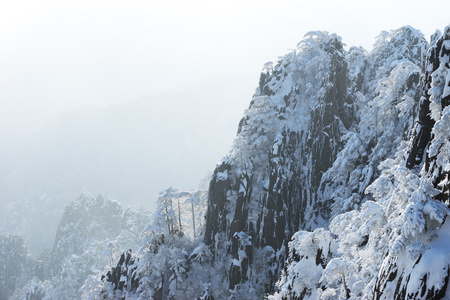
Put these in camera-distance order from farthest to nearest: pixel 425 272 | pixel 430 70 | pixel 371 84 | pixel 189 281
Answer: pixel 371 84 < pixel 189 281 < pixel 430 70 < pixel 425 272

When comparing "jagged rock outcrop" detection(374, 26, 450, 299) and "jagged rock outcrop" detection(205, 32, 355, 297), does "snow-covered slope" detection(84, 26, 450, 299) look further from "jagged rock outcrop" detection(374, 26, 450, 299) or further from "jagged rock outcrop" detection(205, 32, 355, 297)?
"jagged rock outcrop" detection(374, 26, 450, 299)

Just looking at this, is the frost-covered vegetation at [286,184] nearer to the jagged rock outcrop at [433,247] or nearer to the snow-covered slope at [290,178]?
the snow-covered slope at [290,178]

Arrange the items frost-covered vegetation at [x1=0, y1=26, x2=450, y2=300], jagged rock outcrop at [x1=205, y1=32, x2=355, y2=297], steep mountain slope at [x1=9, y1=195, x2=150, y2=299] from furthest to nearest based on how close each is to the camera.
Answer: steep mountain slope at [x1=9, y1=195, x2=150, y2=299] → jagged rock outcrop at [x1=205, y1=32, x2=355, y2=297] → frost-covered vegetation at [x1=0, y1=26, x2=450, y2=300]

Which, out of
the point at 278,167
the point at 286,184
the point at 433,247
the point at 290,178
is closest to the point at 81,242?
the point at 278,167

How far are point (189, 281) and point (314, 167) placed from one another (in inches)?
1041

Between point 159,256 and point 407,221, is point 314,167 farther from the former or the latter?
point 407,221

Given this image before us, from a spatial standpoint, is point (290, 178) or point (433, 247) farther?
point (290, 178)

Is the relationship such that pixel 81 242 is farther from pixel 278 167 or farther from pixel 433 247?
pixel 433 247

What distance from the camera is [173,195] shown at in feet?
204

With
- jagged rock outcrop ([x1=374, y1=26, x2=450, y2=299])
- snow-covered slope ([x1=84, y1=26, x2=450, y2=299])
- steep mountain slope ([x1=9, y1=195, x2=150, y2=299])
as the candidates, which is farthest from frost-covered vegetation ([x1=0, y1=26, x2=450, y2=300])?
steep mountain slope ([x1=9, y1=195, x2=150, y2=299])

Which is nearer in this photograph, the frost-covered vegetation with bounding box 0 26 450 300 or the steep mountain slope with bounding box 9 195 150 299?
the frost-covered vegetation with bounding box 0 26 450 300

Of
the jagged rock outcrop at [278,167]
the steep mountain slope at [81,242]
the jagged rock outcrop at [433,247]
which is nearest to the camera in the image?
the jagged rock outcrop at [433,247]

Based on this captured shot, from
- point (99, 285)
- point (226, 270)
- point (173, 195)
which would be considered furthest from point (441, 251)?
point (99, 285)

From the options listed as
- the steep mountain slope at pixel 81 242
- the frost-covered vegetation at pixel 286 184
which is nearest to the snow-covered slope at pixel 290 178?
the frost-covered vegetation at pixel 286 184
